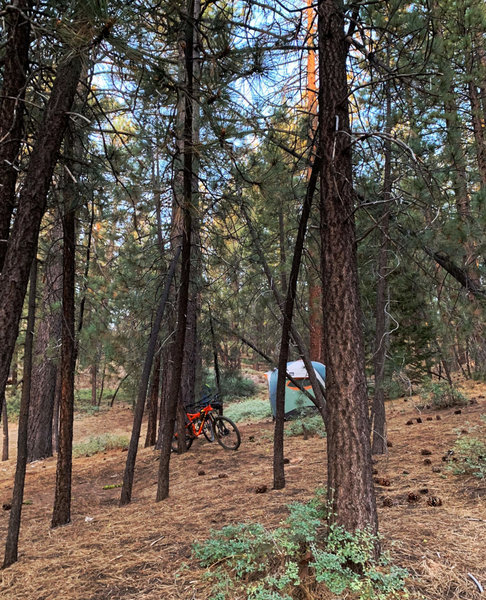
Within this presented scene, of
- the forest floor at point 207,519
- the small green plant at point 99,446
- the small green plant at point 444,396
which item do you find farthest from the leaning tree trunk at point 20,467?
the small green plant at point 444,396

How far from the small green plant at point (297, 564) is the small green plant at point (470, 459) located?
6.20 ft

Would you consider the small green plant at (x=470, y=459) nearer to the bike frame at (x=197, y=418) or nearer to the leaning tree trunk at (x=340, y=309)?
the leaning tree trunk at (x=340, y=309)

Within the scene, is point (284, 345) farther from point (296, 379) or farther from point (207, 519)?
point (296, 379)

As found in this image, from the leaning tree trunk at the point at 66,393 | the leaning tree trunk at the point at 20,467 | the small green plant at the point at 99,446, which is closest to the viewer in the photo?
the leaning tree trunk at the point at 20,467

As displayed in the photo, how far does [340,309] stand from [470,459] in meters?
2.63

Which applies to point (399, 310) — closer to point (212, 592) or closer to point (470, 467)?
point (470, 467)

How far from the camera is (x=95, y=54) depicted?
270 centimetres

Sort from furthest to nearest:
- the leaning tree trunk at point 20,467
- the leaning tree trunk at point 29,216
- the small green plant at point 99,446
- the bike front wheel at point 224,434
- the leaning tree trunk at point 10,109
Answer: the small green plant at point 99,446 < the bike front wheel at point 224,434 < the leaning tree trunk at point 20,467 < the leaning tree trunk at point 10,109 < the leaning tree trunk at point 29,216

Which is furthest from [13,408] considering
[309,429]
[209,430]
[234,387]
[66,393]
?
[66,393]

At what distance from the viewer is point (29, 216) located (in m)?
2.79

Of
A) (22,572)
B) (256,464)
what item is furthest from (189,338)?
(22,572)

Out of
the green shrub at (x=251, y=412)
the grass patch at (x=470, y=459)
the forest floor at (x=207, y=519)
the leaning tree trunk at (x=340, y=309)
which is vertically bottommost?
the green shrub at (x=251, y=412)

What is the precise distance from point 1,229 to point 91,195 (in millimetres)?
848

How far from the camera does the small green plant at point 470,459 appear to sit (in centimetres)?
381
